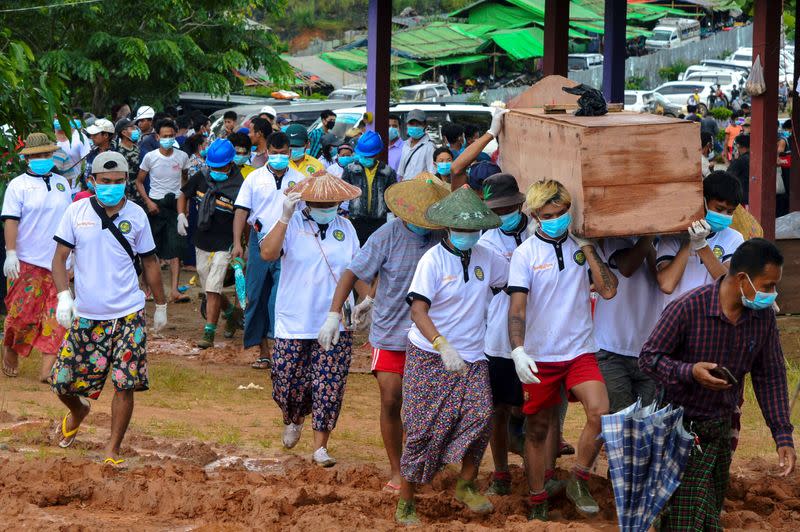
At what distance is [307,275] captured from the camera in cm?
754

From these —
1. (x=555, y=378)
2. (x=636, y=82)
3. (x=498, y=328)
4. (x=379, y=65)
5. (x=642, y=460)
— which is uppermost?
(x=636, y=82)

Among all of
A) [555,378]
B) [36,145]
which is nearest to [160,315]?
[36,145]

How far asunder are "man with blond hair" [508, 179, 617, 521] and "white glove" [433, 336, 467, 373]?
1.17 ft

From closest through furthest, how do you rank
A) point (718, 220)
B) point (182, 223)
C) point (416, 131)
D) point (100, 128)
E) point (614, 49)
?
point (718, 220) → point (182, 223) → point (100, 128) → point (614, 49) → point (416, 131)

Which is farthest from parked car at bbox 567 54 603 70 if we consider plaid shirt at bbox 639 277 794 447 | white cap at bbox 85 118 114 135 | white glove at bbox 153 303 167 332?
plaid shirt at bbox 639 277 794 447

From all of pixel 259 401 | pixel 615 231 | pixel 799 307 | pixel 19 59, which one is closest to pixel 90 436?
pixel 259 401

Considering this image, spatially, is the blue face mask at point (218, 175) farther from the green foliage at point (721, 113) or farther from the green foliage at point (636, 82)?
the green foliage at point (636, 82)

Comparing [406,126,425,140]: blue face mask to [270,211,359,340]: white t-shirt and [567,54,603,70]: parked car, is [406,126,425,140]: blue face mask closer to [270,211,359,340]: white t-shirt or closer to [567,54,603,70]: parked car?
[270,211,359,340]: white t-shirt

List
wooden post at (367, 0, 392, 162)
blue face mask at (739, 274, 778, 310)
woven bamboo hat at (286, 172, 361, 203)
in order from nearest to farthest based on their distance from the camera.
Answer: blue face mask at (739, 274, 778, 310) → woven bamboo hat at (286, 172, 361, 203) → wooden post at (367, 0, 392, 162)

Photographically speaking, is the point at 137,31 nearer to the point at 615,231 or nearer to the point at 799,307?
the point at 799,307

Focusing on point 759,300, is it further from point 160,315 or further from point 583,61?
point 583,61

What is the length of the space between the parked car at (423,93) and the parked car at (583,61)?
260 inches

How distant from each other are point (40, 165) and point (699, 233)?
17.6ft

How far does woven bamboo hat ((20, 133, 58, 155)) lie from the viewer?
932 cm
